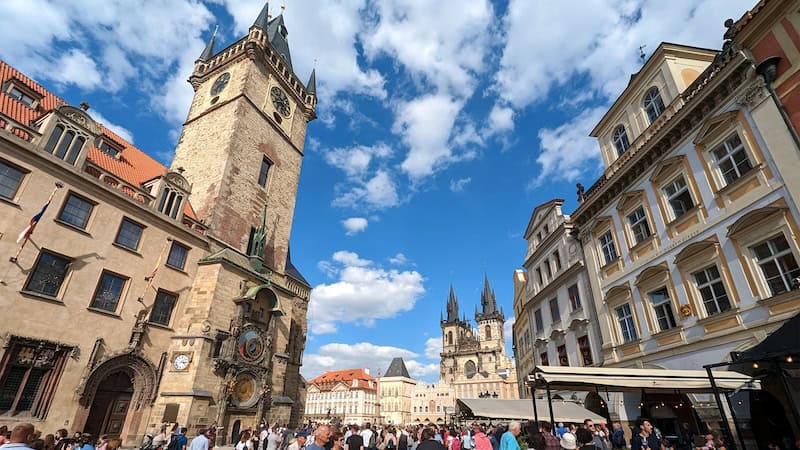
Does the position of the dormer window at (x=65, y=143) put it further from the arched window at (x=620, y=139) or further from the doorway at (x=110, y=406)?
the arched window at (x=620, y=139)

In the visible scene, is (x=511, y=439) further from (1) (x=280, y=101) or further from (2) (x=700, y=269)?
(1) (x=280, y=101)

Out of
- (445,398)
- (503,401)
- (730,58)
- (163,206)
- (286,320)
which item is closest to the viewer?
(730,58)

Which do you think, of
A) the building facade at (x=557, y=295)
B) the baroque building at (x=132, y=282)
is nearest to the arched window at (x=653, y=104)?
the building facade at (x=557, y=295)

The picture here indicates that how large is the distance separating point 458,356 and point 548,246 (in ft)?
271

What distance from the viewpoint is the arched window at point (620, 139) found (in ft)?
54.3

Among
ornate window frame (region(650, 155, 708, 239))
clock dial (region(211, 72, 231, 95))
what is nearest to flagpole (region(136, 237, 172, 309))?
clock dial (region(211, 72, 231, 95))

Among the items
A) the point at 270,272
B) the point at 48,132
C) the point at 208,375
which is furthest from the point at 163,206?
the point at 208,375

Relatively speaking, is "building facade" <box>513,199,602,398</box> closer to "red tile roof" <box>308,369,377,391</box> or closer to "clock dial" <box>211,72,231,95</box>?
"clock dial" <box>211,72,231,95</box>

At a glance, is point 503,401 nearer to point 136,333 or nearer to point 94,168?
point 136,333

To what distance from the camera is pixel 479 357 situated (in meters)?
93.0

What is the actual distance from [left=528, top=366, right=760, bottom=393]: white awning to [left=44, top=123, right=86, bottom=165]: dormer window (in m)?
17.8

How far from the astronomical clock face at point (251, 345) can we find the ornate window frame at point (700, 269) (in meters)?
17.6

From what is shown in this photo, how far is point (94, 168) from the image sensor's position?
15125 mm

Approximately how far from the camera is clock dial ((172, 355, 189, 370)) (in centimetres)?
1525
